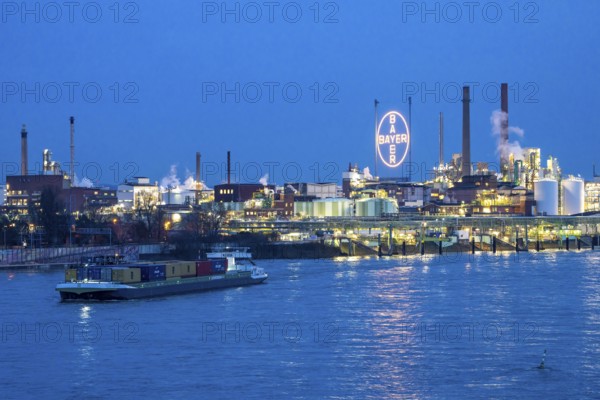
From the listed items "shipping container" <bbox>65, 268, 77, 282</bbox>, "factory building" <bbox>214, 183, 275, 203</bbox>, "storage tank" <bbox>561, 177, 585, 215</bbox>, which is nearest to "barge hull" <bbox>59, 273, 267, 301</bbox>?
"shipping container" <bbox>65, 268, 77, 282</bbox>

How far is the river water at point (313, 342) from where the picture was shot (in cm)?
1584

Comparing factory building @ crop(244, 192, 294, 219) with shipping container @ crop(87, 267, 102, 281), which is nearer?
shipping container @ crop(87, 267, 102, 281)

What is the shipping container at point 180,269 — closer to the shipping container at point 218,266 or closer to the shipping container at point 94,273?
the shipping container at point 218,266

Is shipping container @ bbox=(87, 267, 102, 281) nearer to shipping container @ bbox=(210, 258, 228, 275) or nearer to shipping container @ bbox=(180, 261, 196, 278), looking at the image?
shipping container @ bbox=(180, 261, 196, 278)

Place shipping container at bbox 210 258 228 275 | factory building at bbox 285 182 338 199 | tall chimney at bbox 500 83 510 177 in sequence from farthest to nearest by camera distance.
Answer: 1. factory building at bbox 285 182 338 199
2. tall chimney at bbox 500 83 510 177
3. shipping container at bbox 210 258 228 275

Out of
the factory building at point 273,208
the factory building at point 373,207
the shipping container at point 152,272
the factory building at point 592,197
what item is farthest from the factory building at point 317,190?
the shipping container at point 152,272

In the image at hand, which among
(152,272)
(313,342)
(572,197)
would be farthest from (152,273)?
(572,197)

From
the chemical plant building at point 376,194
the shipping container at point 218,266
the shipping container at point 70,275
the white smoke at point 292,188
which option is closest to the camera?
the shipping container at point 70,275

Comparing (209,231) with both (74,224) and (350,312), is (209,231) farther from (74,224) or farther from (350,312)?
(350,312)

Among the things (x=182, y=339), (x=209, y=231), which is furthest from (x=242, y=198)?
(x=182, y=339)

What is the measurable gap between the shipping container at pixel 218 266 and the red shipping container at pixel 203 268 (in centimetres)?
22

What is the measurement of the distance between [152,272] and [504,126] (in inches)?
2418

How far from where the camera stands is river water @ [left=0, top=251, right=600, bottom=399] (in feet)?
52.0

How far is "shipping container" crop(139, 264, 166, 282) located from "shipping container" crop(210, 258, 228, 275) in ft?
10.1
